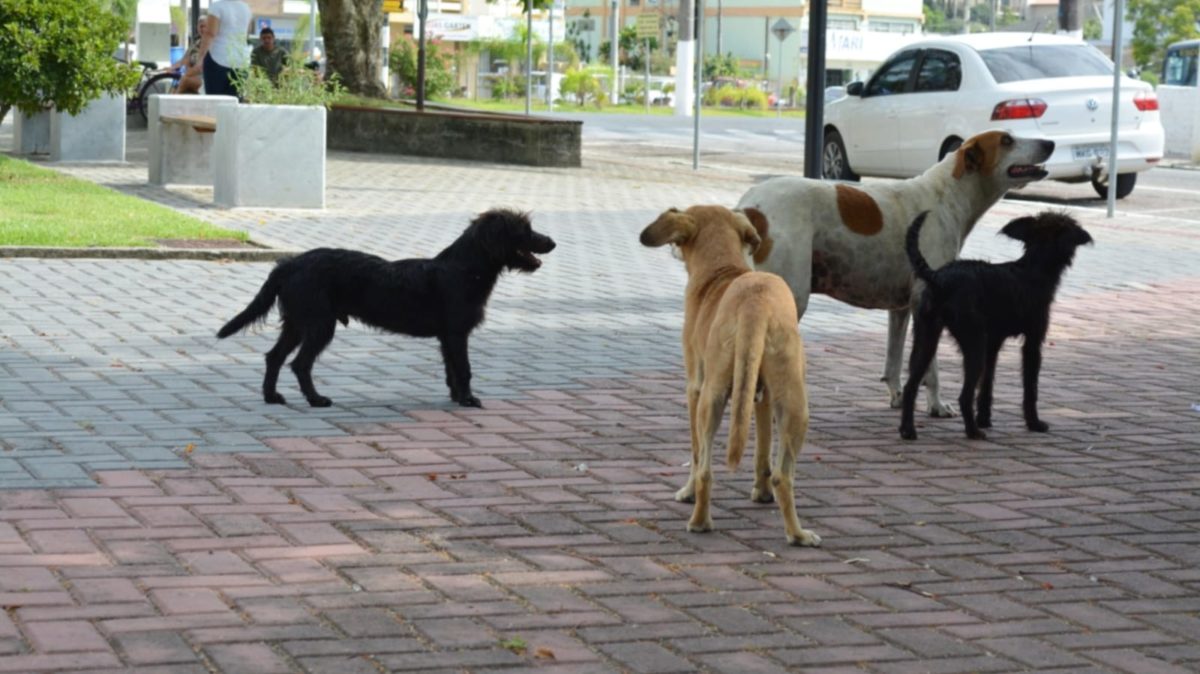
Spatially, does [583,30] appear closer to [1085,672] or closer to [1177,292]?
[1177,292]

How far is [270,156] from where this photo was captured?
1603cm

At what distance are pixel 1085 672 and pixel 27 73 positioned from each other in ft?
49.8

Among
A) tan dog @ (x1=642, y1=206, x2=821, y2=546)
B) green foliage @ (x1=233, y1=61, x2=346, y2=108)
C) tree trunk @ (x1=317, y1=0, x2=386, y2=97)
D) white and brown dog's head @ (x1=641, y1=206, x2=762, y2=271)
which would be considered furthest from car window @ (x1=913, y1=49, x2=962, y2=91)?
tan dog @ (x1=642, y1=206, x2=821, y2=546)

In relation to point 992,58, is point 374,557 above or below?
below

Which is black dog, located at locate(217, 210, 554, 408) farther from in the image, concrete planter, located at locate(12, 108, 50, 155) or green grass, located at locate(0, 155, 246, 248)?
concrete planter, located at locate(12, 108, 50, 155)

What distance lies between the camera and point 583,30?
102 m

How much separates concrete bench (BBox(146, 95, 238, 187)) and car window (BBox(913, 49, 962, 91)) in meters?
8.02

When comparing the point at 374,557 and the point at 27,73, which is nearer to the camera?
the point at 374,557

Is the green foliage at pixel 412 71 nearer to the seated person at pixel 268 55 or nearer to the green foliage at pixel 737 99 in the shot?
the green foliage at pixel 737 99

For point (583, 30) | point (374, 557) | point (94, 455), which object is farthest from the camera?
point (583, 30)

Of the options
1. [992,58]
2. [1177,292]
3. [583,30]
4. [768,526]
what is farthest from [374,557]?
[583,30]

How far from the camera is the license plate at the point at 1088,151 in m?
19.3

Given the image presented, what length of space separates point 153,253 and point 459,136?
38.4 ft

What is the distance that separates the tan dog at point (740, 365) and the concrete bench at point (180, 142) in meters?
12.8
